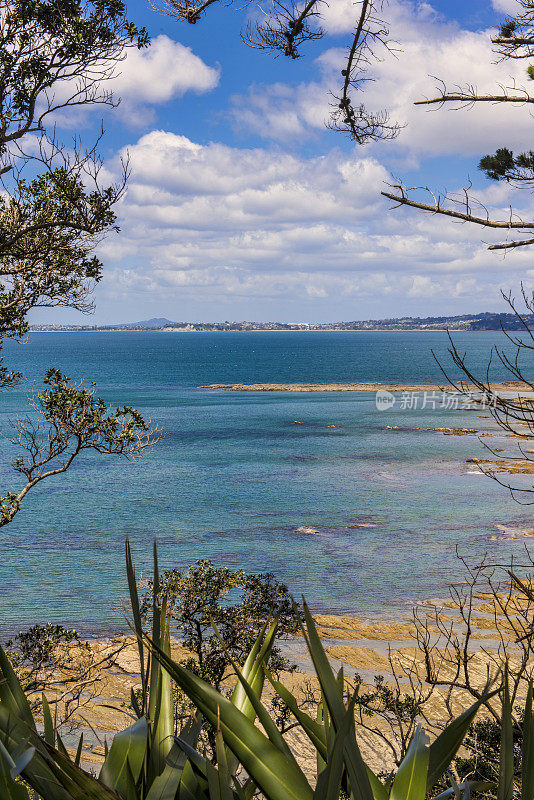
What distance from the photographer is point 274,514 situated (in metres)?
28.0

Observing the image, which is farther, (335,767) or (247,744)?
(247,744)

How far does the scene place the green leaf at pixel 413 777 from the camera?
129 centimetres

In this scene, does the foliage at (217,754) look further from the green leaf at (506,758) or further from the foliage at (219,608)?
the foliage at (219,608)

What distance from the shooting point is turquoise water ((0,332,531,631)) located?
66.9 feet

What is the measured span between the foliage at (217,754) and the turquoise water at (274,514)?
1744 cm

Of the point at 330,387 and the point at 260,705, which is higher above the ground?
the point at 260,705

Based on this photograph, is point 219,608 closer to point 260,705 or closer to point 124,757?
point 124,757

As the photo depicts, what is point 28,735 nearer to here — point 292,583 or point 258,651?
point 258,651

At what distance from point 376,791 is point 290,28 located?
423 centimetres

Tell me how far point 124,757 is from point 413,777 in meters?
0.58

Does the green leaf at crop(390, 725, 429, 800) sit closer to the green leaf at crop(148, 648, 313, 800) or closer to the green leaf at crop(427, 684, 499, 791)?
the green leaf at crop(427, 684, 499, 791)

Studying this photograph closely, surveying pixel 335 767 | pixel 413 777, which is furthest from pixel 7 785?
pixel 413 777

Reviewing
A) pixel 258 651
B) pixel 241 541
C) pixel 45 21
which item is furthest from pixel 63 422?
pixel 241 541

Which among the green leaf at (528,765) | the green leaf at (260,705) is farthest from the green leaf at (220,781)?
the green leaf at (528,765)
